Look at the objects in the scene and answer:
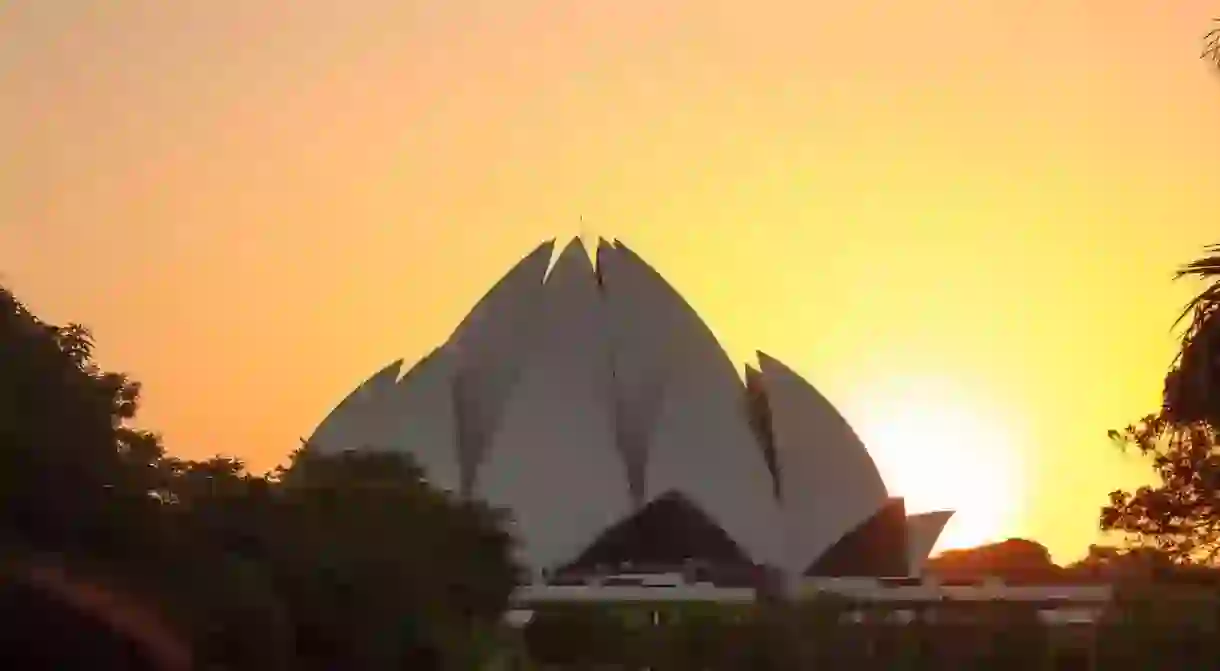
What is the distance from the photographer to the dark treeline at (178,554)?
19.2 ft

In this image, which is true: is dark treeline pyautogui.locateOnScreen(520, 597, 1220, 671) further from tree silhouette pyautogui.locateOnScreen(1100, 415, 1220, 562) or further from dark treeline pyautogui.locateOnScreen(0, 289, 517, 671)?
dark treeline pyautogui.locateOnScreen(0, 289, 517, 671)

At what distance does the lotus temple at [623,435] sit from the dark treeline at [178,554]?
2223 centimetres

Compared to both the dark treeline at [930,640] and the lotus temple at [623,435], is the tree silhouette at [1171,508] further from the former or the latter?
the lotus temple at [623,435]

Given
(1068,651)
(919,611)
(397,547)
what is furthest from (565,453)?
(397,547)

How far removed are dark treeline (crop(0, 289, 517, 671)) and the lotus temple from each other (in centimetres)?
2223

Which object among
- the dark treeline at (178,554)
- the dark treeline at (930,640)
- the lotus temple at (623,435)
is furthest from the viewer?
the lotus temple at (623,435)

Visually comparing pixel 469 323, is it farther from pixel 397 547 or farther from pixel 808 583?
pixel 397 547

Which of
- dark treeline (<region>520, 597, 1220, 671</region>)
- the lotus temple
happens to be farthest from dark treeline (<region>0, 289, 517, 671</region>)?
the lotus temple

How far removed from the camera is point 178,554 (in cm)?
658

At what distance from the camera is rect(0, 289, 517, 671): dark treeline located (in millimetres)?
5848

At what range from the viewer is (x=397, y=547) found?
28.5ft

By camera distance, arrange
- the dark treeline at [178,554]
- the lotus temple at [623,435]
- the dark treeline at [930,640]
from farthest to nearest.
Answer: the lotus temple at [623,435]
the dark treeline at [930,640]
the dark treeline at [178,554]

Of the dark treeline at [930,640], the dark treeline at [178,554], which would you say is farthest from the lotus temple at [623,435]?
the dark treeline at [178,554]

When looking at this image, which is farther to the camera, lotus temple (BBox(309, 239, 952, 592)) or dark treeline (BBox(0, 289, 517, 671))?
lotus temple (BBox(309, 239, 952, 592))
